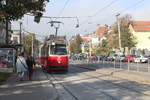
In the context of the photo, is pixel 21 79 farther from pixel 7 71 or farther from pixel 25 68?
pixel 7 71

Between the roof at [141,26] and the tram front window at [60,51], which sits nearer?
the tram front window at [60,51]

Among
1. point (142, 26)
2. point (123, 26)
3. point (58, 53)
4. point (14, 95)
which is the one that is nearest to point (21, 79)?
point (14, 95)

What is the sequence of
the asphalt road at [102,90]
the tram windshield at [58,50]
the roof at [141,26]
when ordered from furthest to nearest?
the roof at [141,26] → the tram windshield at [58,50] → the asphalt road at [102,90]

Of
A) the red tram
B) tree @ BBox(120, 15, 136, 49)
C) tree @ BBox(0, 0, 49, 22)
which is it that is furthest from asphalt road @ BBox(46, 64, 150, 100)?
tree @ BBox(120, 15, 136, 49)

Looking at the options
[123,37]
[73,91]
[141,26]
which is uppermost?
[141,26]

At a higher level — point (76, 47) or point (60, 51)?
point (76, 47)

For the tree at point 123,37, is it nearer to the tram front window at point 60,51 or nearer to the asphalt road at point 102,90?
the tram front window at point 60,51

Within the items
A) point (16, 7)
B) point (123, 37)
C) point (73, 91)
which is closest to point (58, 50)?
point (16, 7)

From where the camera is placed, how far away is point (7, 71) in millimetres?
27016

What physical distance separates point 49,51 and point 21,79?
9643mm

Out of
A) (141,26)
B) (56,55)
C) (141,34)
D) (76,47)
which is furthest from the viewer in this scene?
(76,47)

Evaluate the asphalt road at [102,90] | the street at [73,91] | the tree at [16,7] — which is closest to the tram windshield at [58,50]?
the asphalt road at [102,90]

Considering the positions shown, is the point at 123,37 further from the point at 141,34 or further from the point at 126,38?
the point at 141,34

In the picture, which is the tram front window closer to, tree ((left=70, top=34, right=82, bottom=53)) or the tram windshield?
the tram windshield
